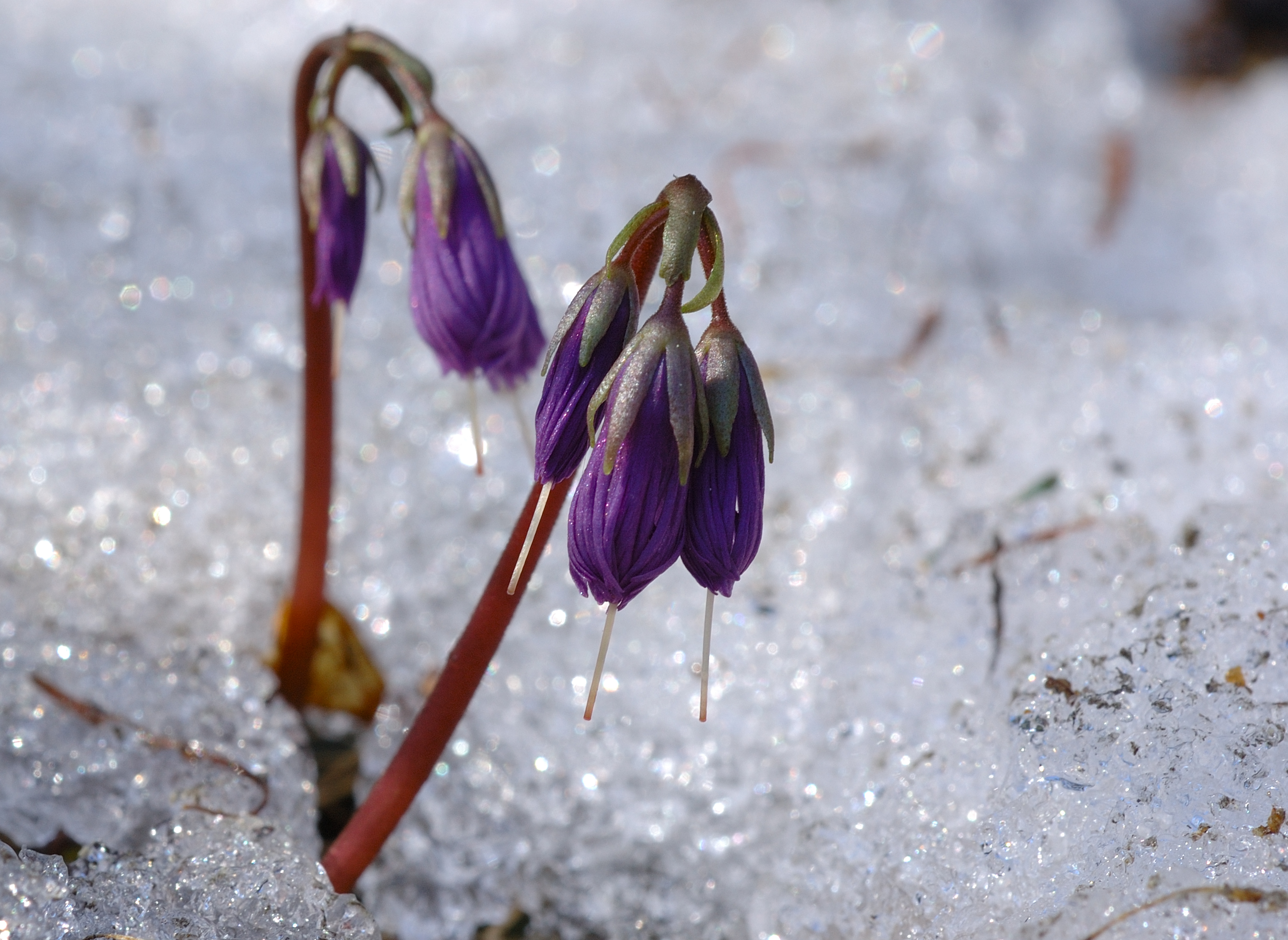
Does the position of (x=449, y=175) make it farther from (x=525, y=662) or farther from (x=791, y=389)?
(x=791, y=389)

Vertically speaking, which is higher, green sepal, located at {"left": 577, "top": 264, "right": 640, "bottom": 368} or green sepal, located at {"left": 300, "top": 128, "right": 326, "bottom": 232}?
green sepal, located at {"left": 300, "top": 128, "right": 326, "bottom": 232}

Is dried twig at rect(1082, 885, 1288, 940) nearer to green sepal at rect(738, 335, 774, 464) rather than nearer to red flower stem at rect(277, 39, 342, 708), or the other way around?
green sepal at rect(738, 335, 774, 464)

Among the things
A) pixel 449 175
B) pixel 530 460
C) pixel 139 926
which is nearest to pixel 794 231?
pixel 530 460

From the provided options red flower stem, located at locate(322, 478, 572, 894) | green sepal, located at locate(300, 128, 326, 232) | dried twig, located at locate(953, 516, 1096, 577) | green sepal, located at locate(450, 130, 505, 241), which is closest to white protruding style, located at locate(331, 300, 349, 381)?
green sepal, located at locate(300, 128, 326, 232)

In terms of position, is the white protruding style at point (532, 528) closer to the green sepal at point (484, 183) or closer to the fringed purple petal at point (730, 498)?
the fringed purple petal at point (730, 498)

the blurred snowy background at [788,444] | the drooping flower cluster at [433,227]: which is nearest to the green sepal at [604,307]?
the drooping flower cluster at [433,227]

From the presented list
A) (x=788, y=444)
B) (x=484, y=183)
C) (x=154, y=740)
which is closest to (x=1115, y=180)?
(x=788, y=444)
